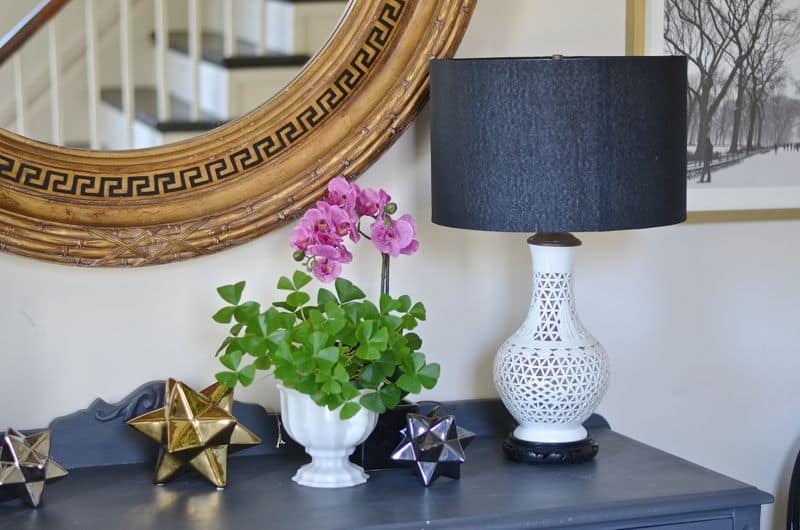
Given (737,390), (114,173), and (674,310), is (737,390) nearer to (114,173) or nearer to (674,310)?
(674,310)

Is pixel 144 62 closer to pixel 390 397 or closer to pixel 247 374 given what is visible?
pixel 247 374

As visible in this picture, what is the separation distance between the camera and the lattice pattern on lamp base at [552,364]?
172cm

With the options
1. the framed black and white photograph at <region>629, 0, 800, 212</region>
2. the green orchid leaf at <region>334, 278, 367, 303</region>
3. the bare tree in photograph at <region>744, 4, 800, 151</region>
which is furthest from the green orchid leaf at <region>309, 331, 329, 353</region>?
the bare tree in photograph at <region>744, 4, 800, 151</region>

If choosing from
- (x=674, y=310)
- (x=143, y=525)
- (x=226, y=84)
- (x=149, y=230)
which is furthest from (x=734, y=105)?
(x=143, y=525)

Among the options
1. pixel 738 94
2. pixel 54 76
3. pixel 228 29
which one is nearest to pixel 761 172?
pixel 738 94

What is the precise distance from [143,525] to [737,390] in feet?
3.58

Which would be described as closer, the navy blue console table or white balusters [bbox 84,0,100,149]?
the navy blue console table

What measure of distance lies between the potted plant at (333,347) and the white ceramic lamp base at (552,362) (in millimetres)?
145

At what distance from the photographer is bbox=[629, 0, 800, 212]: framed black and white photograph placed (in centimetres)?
202

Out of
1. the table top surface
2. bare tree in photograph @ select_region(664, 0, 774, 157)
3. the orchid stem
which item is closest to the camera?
the table top surface

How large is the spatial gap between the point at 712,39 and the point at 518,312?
21.5 inches

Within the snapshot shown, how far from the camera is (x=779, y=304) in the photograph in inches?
84.4

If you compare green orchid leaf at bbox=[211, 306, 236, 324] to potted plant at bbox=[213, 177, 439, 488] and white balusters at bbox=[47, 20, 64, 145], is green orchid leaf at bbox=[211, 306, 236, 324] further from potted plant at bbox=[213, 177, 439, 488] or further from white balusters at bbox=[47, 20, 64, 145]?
white balusters at bbox=[47, 20, 64, 145]

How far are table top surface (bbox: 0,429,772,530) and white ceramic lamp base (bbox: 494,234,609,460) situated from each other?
71 millimetres
